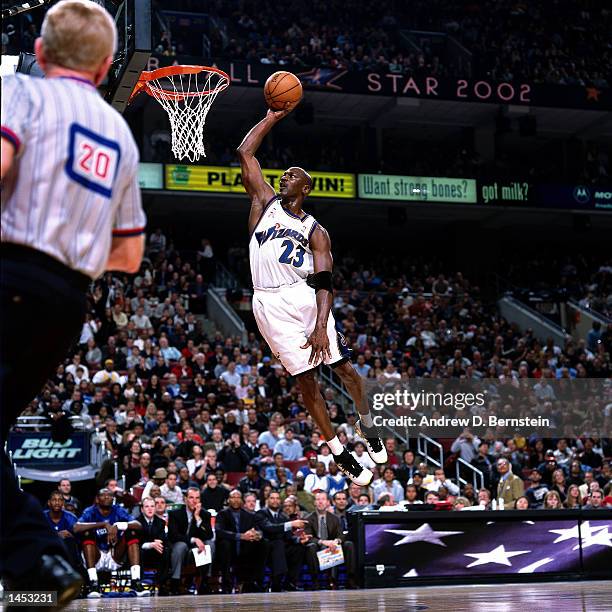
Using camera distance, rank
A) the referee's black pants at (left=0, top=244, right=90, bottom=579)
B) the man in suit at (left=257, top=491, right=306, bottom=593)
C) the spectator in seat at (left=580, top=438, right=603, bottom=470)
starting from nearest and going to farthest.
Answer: the referee's black pants at (left=0, top=244, right=90, bottom=579) → the man in suit at (left=257, top=491, right=306, bottom=593) → the spectator in seat at (left=580, top=438, right=603, bottom=470)

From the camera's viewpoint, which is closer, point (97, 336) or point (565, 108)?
point (97, 336)

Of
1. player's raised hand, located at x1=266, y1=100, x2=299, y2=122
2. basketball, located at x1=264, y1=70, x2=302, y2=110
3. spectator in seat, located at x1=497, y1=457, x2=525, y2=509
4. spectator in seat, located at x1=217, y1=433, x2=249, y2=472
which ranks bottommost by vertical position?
spectator in seat, located at x1=497, y1=457, x2=525, y2=509

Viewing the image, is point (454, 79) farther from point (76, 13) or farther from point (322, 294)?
point (76, 13)

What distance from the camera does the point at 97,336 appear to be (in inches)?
825

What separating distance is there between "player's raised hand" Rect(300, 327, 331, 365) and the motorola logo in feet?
81.5

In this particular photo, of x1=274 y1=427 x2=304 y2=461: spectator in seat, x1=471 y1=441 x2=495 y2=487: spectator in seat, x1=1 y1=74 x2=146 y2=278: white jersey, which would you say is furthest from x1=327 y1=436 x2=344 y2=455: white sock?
x1=471 y1=441 x2=495 y2=487: spectator in seat

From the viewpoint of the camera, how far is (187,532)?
1358 centimetres

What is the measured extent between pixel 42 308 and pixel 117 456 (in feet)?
42.3

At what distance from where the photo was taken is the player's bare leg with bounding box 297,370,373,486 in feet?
26.3

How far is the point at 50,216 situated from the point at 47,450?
508 inches

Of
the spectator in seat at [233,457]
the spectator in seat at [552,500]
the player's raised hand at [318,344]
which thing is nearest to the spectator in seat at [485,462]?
the spectator in seat at [552,500]

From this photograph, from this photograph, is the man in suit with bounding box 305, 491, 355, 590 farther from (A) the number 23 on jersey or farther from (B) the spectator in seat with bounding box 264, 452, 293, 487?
(A) the number 23 on jersey

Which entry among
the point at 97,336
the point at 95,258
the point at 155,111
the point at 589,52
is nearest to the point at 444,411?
the point at 97,336

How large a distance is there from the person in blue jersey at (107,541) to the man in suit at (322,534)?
2459 millimetres
